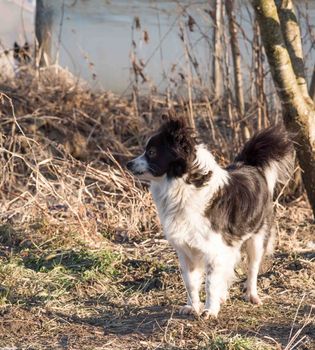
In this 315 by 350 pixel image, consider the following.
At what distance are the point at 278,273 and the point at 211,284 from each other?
121cm

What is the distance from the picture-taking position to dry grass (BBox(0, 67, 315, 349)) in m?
4.75

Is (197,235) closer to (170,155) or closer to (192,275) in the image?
(192,275)

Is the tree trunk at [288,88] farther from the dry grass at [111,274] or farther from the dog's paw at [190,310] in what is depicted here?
the dog's paw at [190,310]

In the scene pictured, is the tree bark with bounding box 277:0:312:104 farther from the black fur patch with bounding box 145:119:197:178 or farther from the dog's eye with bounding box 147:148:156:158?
the dog's eye with bounding box 147:148:156:158

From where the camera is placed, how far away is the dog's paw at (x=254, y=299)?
5.66m

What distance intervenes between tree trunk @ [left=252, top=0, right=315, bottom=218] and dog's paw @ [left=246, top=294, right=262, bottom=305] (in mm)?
1651

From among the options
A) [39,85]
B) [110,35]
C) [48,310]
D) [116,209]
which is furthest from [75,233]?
[110,35]

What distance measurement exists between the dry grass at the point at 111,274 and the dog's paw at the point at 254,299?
0.09m

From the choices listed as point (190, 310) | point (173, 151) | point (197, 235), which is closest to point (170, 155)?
point (173, 151)

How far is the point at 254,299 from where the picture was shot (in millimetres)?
5688

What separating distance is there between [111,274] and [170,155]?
4.42ft

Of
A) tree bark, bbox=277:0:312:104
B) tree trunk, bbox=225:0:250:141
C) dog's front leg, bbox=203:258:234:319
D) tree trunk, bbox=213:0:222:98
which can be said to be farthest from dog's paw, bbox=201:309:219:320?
tree trunk, bbox=213:0:222:98

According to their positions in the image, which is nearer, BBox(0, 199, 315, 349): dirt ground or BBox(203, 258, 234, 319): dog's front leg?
BBox(0, 199, 315, 349): dirt ground

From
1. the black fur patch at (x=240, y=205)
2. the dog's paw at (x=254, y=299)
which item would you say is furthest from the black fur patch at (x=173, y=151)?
the dog's paw at (x=254, y=299)
